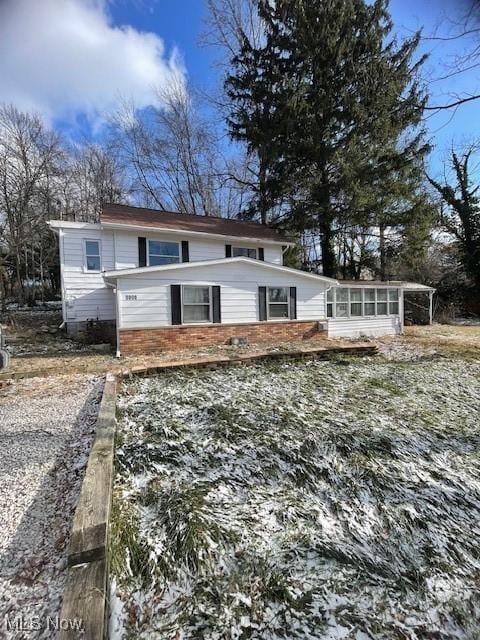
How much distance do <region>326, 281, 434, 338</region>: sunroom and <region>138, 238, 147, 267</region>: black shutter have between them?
23.3ft

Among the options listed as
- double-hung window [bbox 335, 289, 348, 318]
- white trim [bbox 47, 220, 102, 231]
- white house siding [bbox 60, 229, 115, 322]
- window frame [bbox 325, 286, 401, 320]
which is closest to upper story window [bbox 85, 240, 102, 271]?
white house siding [bbox 60, 229, 115, 322]

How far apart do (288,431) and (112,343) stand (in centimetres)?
820

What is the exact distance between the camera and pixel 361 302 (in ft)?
41.8

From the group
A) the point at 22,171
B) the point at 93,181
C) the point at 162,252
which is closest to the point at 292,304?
the point at 162,252

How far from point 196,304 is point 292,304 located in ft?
11.5

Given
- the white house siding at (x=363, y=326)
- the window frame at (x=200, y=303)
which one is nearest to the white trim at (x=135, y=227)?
the window frame at (x=200, y=303)

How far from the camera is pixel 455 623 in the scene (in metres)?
1.76

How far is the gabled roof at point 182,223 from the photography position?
11198mm

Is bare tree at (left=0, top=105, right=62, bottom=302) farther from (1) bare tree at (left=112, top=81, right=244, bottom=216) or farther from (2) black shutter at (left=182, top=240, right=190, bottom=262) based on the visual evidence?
(2) black shutter at (left=182, top=240, right=190, bottom=262)

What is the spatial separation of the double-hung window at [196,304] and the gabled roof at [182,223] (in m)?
3.19

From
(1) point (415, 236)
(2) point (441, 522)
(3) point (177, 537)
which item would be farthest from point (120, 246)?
(1) point (415, 236)

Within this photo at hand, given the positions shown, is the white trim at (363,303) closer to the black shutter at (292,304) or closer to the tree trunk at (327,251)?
the black shutter at (292,304)

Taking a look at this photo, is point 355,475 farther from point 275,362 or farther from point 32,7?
point 32,7
